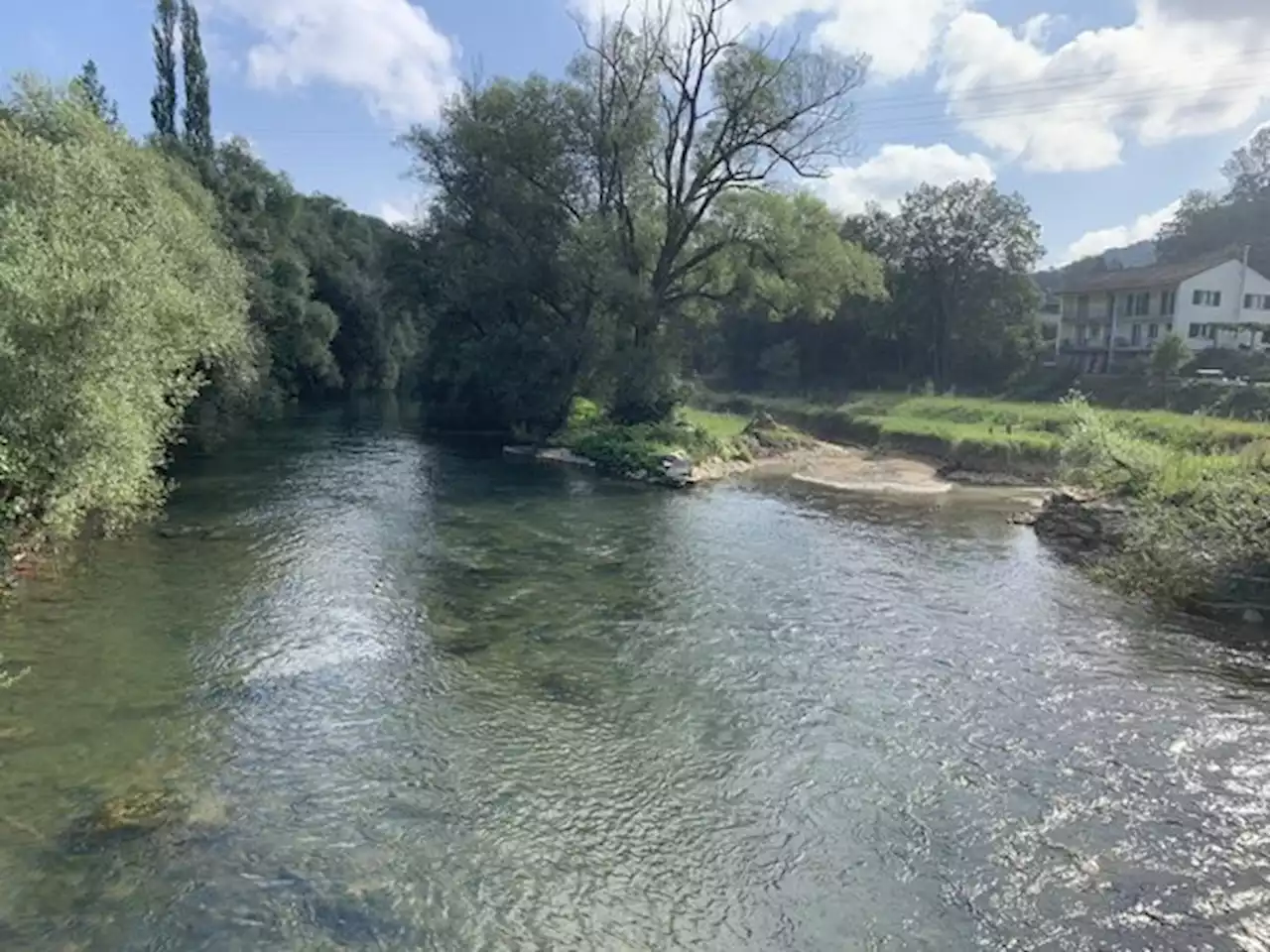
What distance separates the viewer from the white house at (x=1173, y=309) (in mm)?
65625

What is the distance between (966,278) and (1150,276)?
50.1 feet

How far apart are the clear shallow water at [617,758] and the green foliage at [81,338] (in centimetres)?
210

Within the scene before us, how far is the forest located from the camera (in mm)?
15570

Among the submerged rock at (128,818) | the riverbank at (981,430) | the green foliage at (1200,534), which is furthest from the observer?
the riverbank at (981,430)

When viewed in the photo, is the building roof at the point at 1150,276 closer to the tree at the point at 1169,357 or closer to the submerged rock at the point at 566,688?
the tree at the point at 1169,357

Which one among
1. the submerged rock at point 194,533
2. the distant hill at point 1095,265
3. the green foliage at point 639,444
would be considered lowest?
the submerged rock at point 194,533

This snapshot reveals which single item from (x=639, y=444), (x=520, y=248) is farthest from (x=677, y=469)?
(x=520, y=248)

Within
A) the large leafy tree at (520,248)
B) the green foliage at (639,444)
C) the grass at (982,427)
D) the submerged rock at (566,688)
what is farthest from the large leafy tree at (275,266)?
the submerged rock at (566,688)

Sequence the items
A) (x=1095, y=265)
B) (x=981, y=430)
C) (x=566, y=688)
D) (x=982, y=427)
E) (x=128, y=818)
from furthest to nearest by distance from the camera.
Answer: (x=1095, y=265), (x=982, y=427), (x=981, y=430), (x=566, y=688), (x=128, y=818)

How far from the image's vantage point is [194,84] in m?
57.8

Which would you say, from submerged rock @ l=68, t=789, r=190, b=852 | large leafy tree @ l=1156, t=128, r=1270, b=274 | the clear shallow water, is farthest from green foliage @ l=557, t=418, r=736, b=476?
large leafy tree @ l=1156, t=128, r=1270, b=274

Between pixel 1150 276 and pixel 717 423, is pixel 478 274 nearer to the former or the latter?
pixel 717 423

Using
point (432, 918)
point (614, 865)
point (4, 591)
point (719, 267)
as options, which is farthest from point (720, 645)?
point (719, 267)

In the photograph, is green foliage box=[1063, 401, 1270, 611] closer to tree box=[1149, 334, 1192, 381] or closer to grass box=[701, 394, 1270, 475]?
grass box=[701, 394, 1270, 475]
